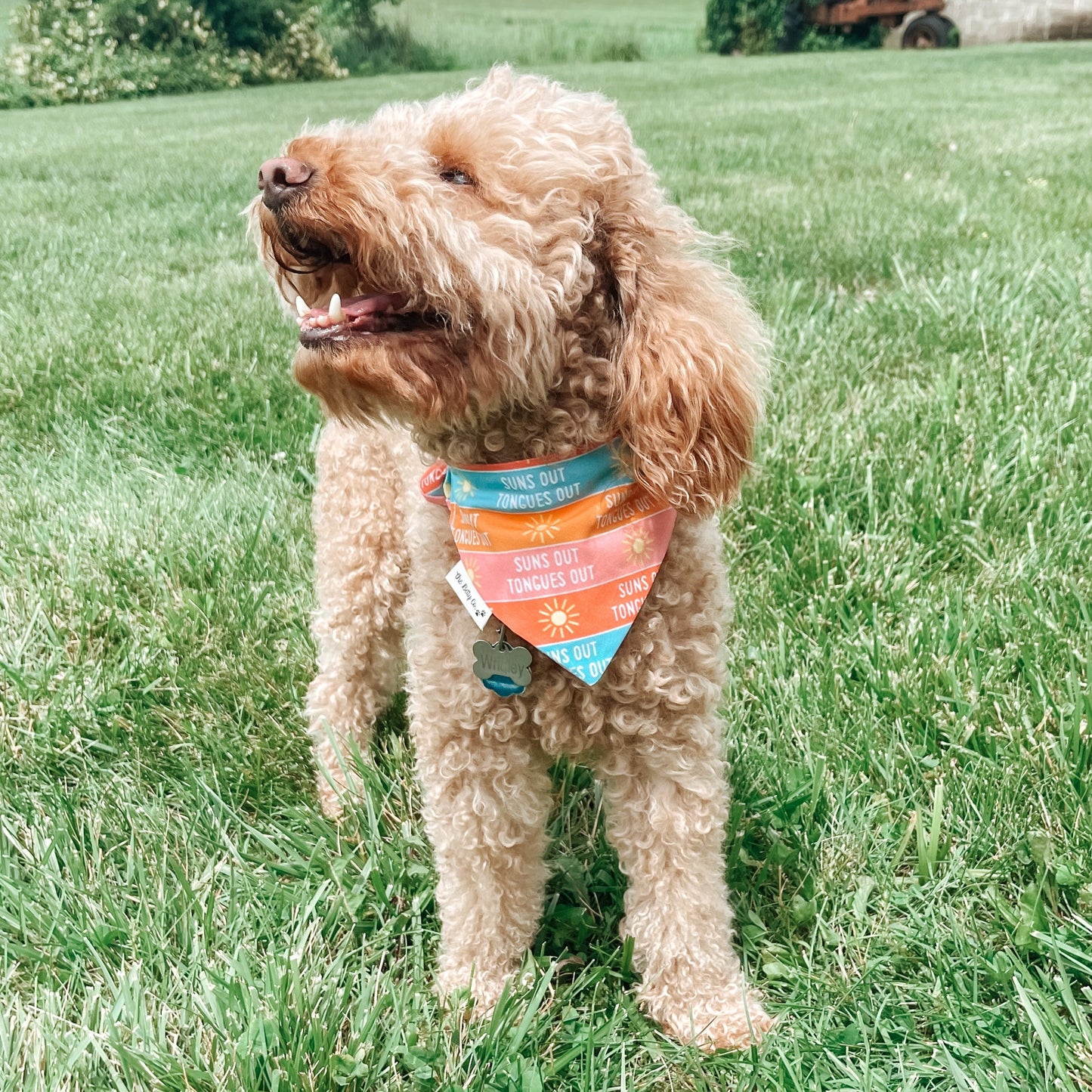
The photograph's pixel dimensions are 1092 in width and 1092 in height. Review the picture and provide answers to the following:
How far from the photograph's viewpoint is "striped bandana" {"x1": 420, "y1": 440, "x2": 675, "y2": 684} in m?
1.91

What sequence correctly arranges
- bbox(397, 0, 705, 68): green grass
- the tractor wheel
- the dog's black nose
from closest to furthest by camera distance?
1. the dog's black nose
2. the tractor wheel
3. bbox(397, 0, 705, 68): green grass

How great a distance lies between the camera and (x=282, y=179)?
1717 millimetres

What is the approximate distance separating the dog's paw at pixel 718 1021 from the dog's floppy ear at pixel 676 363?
1023 mm

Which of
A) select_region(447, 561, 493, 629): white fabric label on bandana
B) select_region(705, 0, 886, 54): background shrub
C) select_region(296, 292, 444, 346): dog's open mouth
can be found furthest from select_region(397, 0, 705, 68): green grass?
select_region(447, 561, 493, 629): white fabric label on bandana

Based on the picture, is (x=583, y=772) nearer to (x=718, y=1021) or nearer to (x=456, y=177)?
(x=718, y=1021)

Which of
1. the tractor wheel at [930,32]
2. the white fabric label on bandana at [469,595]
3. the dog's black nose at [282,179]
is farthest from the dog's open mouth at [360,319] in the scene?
the tractor wheel at [930,32]

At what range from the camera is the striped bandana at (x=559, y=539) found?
1907 millimetres

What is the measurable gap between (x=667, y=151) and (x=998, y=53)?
50.8 ft

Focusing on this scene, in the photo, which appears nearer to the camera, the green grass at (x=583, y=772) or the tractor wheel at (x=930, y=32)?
the green grass at (x=583, y=772)

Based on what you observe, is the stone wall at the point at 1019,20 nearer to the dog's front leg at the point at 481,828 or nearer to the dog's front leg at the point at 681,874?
the dog's front leg at the point at 681,874

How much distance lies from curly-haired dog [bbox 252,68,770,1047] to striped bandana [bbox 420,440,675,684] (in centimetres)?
1

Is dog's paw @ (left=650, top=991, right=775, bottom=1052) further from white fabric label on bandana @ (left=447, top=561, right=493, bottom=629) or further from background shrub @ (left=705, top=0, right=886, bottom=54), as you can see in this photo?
background shrub @ (left=705, top=0, right=886, bottom=54)

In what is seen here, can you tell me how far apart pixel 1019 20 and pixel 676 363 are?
30.8m

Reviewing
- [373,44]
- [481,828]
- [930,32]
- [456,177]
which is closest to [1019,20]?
[930,32]
